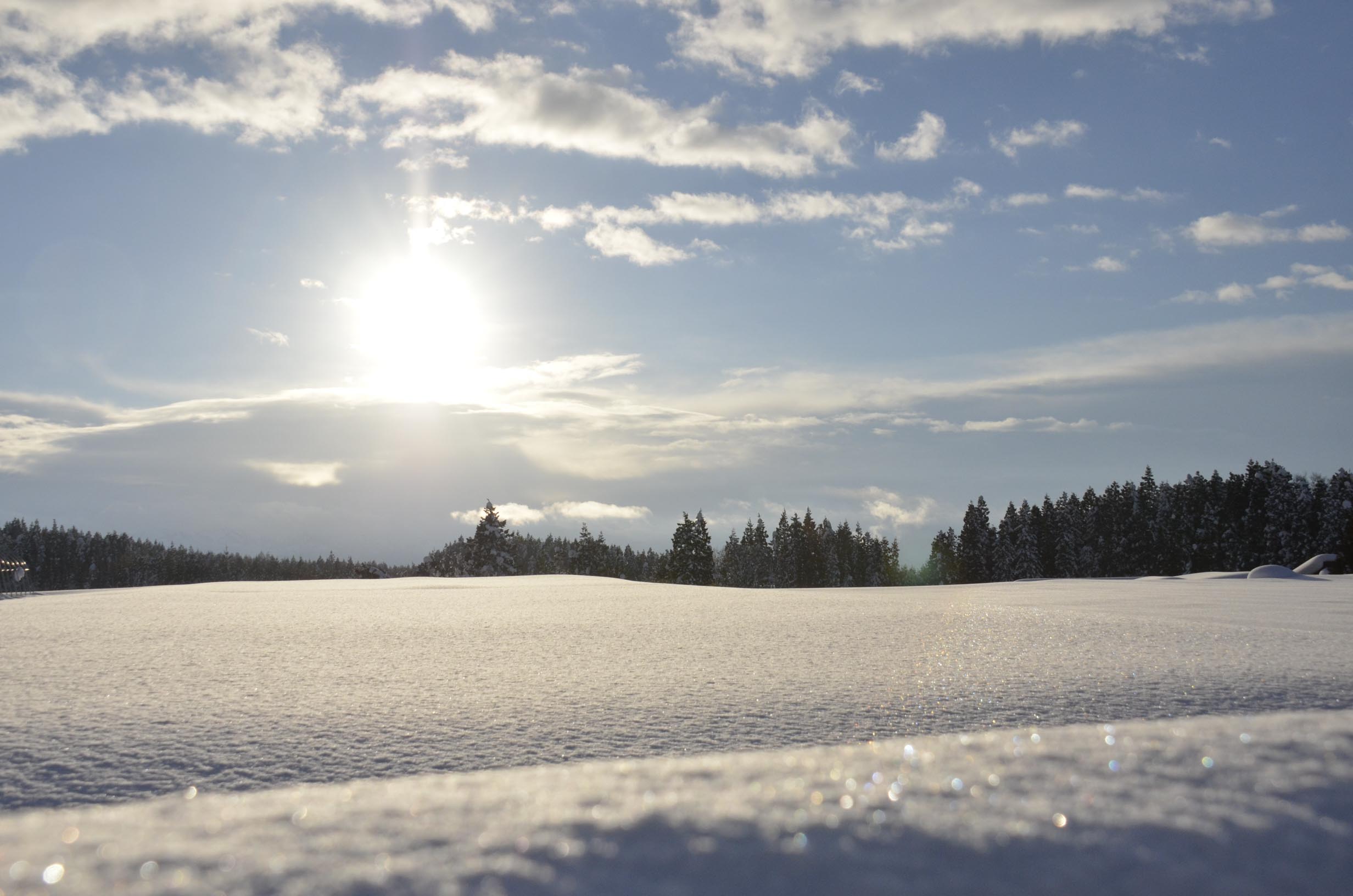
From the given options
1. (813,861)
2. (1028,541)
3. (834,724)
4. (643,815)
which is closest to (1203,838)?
(813,861)

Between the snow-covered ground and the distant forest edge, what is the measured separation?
36.8 meters

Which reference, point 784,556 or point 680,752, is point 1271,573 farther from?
point 784,556

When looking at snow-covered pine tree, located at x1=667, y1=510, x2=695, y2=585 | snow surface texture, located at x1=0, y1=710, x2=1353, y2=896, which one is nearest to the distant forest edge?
snow-covered pine tree, located at x1=667, y1=510, x2=695, y2=585

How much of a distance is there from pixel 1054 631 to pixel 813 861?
5.76m

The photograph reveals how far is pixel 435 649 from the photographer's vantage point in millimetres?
5566

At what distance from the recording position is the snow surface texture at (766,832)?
120 cm

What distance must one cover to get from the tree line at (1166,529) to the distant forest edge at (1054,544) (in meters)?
0.09

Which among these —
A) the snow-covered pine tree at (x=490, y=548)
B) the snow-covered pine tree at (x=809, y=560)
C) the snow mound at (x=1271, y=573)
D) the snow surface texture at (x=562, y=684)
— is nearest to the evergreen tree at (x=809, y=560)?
the snow-covered pine tree at (x=809, y=560)

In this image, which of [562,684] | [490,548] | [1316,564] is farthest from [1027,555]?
[562,684]

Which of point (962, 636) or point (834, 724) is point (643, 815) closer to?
point (834, 724)

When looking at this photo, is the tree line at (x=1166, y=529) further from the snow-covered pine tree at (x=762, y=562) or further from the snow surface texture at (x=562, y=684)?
the snow surface texture at (x=562, y=684)

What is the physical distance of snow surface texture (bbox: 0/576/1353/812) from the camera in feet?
9.80

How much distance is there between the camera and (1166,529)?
6694 cm

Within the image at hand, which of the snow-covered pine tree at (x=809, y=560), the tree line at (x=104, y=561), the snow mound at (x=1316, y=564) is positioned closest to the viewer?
the snow mound at (x=1316, y=564)
